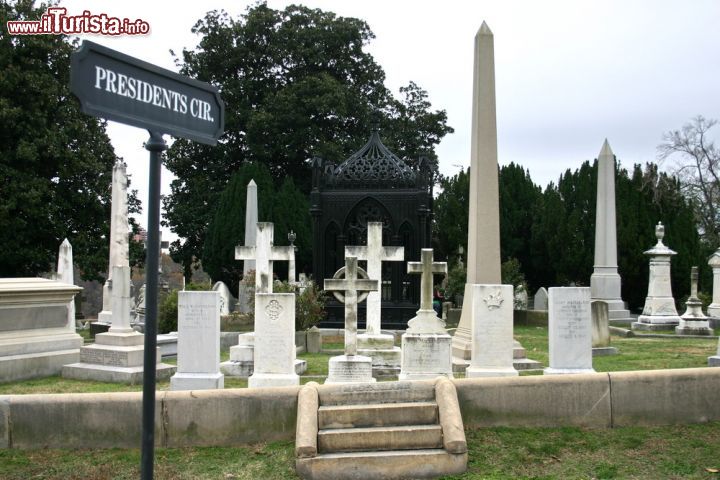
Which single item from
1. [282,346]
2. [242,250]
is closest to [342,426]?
[282,346]

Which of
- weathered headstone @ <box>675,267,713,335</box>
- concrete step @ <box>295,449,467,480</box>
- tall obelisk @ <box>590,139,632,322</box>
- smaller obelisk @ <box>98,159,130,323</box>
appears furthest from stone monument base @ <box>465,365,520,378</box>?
tall obelisk @ <box>590,139,632,322</box>

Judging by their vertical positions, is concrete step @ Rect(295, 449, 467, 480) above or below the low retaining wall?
below

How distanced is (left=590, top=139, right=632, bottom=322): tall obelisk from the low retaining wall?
15235 mm

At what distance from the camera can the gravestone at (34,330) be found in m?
10.6

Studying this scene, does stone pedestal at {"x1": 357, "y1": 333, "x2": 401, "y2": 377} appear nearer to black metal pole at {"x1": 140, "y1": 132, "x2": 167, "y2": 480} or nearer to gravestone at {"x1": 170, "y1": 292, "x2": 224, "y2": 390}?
gravestone at {"x1": 170, "y1": 292, "x2": 224, "y2": 390}

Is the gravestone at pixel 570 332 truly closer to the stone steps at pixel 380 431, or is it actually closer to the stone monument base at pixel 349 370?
the stone monument base at pixel 349 370

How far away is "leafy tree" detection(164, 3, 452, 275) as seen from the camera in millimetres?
30891

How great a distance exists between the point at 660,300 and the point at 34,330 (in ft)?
50.2

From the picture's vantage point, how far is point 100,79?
3.05 metres

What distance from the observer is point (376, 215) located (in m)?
20.4

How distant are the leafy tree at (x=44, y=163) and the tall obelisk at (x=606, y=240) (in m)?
18.1

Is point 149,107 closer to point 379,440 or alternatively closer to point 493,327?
point 379,440

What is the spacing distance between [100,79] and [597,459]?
515 centimetres

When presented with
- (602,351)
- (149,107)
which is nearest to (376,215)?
(602,351)
